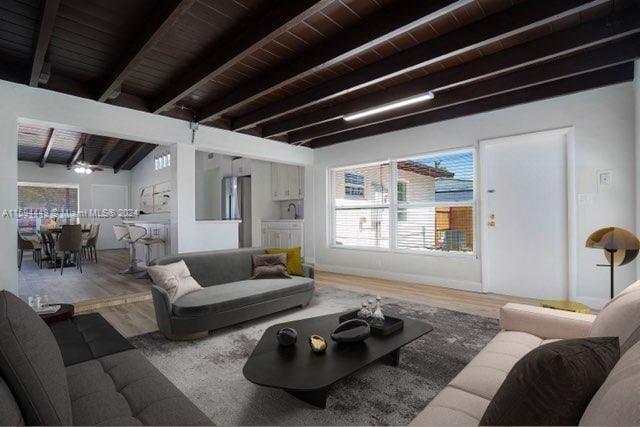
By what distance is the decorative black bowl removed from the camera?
2.06m

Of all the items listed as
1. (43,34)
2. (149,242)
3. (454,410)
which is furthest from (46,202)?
(454,410)

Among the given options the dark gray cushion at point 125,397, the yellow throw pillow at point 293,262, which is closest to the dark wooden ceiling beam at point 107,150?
the yellow throw pillow at point 293,262

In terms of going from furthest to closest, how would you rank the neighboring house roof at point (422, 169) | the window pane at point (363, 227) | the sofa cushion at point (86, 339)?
the window pane at point (363, 227)
the neighboring house roof at point (422, 169)
the sofa cushion at point (86, 339)

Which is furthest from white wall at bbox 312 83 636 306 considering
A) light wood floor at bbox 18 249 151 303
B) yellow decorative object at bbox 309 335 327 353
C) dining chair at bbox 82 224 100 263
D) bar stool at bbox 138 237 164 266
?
dining chair at bbox 82 224 100 263

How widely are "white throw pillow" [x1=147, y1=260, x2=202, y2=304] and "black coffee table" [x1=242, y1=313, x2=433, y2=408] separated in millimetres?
1252

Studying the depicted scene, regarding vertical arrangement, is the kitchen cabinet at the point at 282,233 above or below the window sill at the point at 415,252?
above

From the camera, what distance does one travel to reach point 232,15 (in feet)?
8.31

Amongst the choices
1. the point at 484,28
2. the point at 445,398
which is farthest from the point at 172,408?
the point at 484,28

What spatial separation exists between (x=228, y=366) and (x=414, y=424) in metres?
1.66

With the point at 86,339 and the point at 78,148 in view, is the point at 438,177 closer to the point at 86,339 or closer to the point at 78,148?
the point at 86,339

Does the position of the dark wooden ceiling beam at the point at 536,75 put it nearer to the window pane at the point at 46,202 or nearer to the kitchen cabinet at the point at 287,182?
the kitchen cabinet at the point at 287,182

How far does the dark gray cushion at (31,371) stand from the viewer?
0.94m

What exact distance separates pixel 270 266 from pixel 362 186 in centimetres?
293

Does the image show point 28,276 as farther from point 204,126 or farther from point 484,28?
point 484,28
